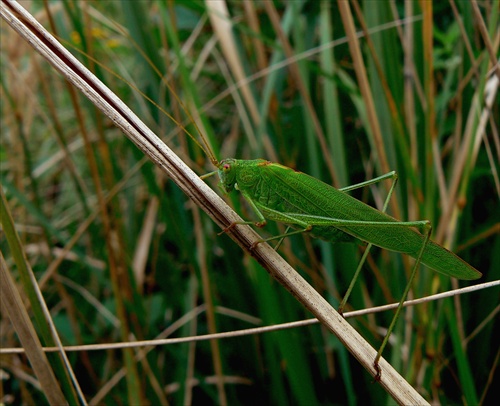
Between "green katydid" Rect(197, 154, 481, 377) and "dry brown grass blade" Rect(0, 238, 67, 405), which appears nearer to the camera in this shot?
"dry brown grass blade" Rect(0, 238, 67, 405)

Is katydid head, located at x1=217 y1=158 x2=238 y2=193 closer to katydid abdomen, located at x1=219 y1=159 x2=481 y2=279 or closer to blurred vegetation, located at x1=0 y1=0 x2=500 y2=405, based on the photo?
katydid abdomen, located at x1=219 y1=159 x2=481 y2=279

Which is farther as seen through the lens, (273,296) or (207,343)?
(207,343)

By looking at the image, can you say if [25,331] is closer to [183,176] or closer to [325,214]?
[183,176]

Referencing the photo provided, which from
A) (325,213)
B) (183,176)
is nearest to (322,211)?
(325,213)

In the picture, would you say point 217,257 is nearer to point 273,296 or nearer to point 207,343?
point 207,343

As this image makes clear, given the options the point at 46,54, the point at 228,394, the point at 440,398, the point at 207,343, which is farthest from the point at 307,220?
the point at 207,343

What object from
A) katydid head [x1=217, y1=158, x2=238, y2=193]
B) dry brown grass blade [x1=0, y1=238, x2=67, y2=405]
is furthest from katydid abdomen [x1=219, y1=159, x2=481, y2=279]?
dry brown grass blade [x1=0, y1=238, x2=67, y2=405]
